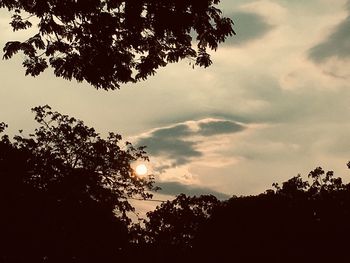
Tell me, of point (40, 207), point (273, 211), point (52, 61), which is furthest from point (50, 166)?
point (52, 61)

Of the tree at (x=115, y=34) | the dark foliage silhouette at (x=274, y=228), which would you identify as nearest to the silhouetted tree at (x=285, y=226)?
the dark foliage silhouette at (x=274, y=228)

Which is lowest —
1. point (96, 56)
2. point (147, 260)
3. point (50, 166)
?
point (147, 260)

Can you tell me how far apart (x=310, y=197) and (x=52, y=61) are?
3943 cm

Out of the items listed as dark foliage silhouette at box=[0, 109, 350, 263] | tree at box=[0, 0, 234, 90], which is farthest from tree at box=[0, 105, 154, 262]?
tree at box=[0, 0, 234, 90]

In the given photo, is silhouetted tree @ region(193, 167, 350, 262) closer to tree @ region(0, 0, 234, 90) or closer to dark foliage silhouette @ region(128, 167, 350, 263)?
dark foliage silhouette @ region(128, 167, 350, 263)

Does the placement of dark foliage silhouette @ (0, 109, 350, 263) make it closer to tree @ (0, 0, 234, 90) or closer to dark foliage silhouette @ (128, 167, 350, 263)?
dark foliage silhouette @ (128, 167, 350, 263)

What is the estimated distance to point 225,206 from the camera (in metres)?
48.7

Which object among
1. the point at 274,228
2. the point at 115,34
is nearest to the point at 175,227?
the point at 274,228

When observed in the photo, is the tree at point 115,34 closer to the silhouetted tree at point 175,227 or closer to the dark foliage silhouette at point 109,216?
the dark foliage silhouette at point 109,216

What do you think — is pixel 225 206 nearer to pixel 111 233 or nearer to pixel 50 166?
pixel 111 233

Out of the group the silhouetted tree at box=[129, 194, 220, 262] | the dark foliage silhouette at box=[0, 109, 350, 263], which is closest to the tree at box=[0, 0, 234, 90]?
the dark foliage silhouette at box=[0, 109, 350, 263]

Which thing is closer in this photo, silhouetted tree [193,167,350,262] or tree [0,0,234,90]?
tree [0,0,234,90]

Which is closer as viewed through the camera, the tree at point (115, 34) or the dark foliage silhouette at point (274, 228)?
the tree at point (115, 34)

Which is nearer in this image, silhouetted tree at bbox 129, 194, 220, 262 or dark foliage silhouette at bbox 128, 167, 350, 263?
dark foliage silhouette at bbox 128, 167, 350, 263
